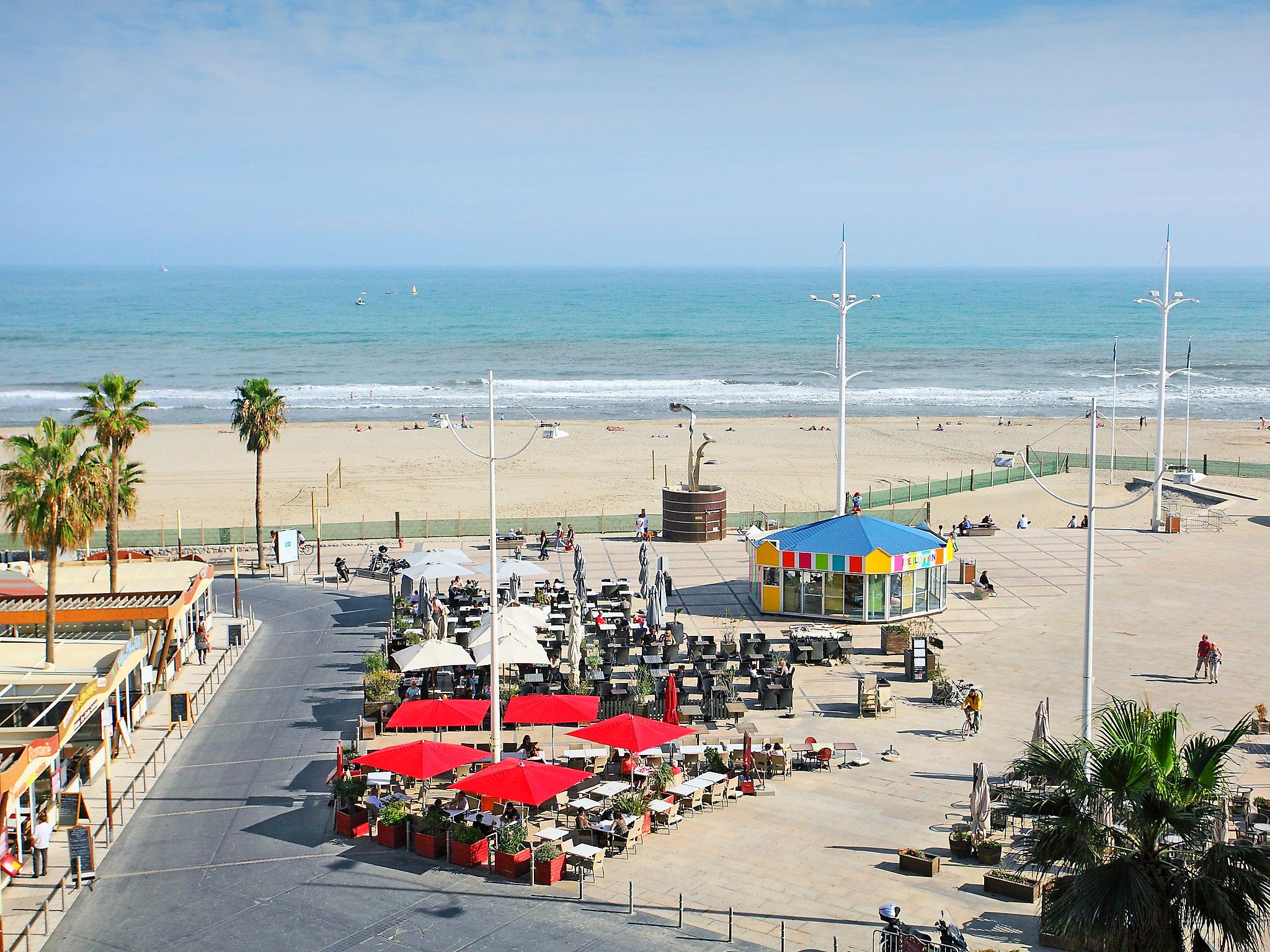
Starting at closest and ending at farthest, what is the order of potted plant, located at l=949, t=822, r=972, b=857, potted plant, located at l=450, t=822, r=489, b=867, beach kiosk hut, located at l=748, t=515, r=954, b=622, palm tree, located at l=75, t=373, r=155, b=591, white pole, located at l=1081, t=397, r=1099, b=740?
potted plant, located at l=949, t=822, r=972, b=857
potted plant, located at l=450, t=822, r=489, b=867
white pole, located at l=1081, t=397, r=1099, b=740
palm tree, located at l=75, t=373, r=155, b=591
beach kiosk hut, located at l=748, t=515, r=954, b=622

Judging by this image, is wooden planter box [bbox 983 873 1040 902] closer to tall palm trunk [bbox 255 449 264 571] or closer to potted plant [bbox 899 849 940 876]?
potted plant [bbox 899 849 940 876]

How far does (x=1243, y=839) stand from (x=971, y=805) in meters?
3.90

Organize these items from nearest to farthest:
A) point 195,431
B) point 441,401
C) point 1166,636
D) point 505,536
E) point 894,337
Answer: point 1166,636 < point 505,536 < point 195,431 < point 441,401 < point 894,337

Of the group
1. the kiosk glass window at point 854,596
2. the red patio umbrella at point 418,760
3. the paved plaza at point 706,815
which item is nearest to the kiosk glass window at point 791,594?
the paved plaza at point 706,815

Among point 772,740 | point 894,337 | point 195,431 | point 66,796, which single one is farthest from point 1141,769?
point 894,337

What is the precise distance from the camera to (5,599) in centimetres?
2797

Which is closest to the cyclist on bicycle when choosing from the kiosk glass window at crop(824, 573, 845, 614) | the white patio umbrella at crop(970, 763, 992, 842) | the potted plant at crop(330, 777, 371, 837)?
the white patio umbrella at crop(970, 763, 992, 842)

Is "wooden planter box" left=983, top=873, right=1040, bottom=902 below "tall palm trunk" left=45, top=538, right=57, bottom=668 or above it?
below

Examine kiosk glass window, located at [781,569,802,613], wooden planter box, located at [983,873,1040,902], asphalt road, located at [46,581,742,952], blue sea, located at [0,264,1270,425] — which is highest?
blue sea, located at [0,264,1270,425]

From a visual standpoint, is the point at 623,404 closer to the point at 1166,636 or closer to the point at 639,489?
the point at 639,489

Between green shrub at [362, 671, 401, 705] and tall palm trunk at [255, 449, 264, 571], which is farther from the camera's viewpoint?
tall palm trunk at [255, 449, 264, 571]

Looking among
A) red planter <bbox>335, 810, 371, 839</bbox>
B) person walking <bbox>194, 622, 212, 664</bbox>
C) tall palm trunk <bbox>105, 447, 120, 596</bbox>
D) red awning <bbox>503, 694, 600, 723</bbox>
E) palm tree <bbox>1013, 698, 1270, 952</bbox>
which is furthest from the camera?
person walking <bbox>194, 622, 212, 664</bbox>

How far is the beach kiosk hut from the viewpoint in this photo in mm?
32406

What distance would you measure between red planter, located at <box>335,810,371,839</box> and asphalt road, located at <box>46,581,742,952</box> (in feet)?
0.66
